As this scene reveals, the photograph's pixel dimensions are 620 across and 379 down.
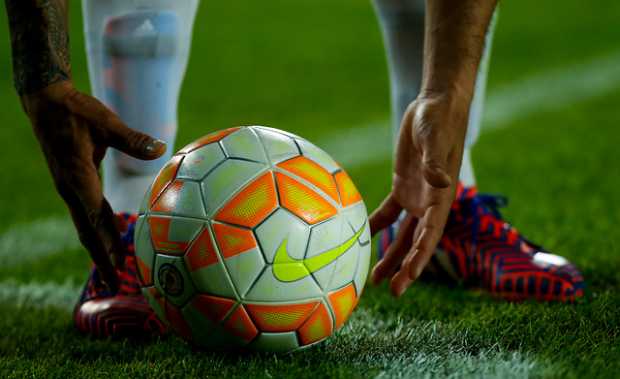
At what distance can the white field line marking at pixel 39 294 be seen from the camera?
8.04 ft

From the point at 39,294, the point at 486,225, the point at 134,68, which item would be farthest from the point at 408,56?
the point at 39,294

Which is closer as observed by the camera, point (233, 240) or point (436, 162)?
point (233, 240)

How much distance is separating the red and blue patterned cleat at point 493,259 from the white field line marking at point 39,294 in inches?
38.5

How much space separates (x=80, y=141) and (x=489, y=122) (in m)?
4.11

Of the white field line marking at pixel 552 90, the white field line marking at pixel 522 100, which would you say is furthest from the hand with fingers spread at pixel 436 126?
the white field line marking at pixel 552 90

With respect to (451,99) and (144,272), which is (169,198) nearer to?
(144,272)

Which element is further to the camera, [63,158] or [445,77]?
[445,77]

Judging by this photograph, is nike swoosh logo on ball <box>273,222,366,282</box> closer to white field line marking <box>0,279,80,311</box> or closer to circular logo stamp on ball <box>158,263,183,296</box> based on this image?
circular logo stamp on ball <box>158,263,183,296</box>

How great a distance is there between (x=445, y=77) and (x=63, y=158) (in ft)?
2.83

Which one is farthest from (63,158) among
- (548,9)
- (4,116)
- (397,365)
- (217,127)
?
(548,9)

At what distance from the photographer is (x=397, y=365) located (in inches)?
66.6

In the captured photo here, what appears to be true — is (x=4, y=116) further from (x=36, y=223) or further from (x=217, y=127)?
(x=36, y=223)

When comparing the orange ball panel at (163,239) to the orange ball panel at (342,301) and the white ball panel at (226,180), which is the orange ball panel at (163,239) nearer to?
the white ball panel at (226,180)

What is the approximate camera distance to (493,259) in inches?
92.4
